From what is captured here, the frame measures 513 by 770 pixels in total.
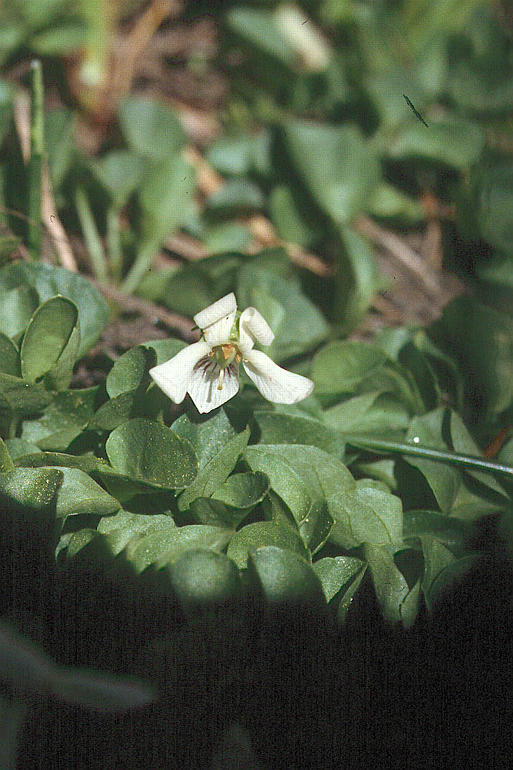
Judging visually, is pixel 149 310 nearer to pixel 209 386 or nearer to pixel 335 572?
pixel 209 386

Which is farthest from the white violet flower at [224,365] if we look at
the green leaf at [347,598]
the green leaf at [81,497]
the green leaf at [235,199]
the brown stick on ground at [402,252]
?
the brown stick on ground at [402,252]

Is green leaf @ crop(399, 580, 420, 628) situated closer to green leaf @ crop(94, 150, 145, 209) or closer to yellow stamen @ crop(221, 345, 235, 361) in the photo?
yellow stamen @ crop(221, 345, 235, 361)

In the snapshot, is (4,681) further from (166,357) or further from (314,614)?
(166,357)

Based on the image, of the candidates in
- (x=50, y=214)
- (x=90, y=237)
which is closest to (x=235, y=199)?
(x=90, y=237)

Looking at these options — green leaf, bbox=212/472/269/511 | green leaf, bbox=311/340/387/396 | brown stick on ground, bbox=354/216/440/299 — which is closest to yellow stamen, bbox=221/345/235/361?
green leaf, bbox=212/472/269/511

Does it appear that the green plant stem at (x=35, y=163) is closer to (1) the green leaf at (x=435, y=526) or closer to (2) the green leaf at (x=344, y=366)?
(2) the green leaf at (x=344, y=366)

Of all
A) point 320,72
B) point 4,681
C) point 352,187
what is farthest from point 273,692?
point 320,72
